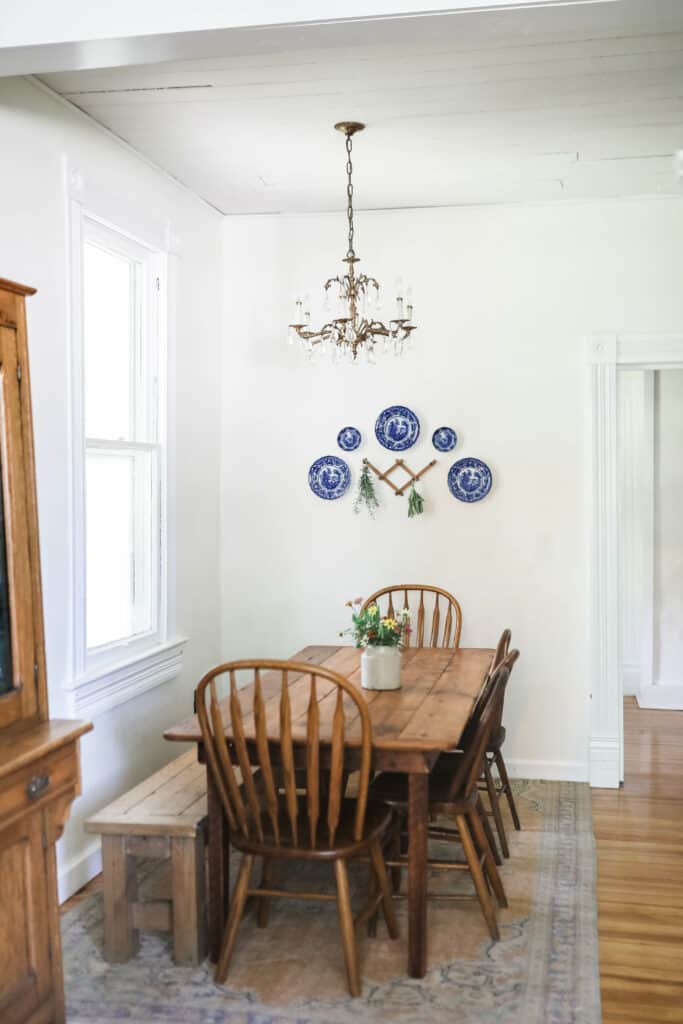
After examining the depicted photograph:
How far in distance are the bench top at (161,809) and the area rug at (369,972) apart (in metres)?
0.23

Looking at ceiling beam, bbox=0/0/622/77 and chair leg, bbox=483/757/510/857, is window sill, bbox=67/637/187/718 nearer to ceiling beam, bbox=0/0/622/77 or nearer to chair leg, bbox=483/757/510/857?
chair leg, bbox=483/757/510/857

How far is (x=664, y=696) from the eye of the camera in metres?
6.49

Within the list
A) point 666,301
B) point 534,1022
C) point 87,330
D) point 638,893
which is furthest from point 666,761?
point 87,330

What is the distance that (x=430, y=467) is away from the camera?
4.99 meters


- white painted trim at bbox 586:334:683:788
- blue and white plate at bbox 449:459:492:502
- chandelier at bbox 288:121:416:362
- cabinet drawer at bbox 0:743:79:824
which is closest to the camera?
cabinet drawer at bbox 0:743:79:824

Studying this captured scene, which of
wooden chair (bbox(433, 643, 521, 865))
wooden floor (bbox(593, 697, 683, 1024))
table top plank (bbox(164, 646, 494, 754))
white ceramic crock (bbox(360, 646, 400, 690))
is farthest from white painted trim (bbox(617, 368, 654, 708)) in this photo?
white ceramic crock (bbox(360, 646, 400, 690))

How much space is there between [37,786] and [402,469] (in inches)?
115

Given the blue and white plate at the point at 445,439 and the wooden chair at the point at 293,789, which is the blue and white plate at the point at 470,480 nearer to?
the blue and white plate at the point at 445,439

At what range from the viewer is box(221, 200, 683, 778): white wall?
4879 mm

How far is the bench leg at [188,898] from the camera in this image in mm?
2990

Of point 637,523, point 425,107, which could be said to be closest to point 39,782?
point 425,107

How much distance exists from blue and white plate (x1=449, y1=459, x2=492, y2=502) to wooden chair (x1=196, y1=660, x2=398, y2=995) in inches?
81.4

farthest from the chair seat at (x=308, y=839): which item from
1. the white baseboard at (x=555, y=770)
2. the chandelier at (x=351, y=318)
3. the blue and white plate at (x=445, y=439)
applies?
the blue and white plate at (x=445, y=439)

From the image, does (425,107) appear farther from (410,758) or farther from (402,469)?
(410,758)
